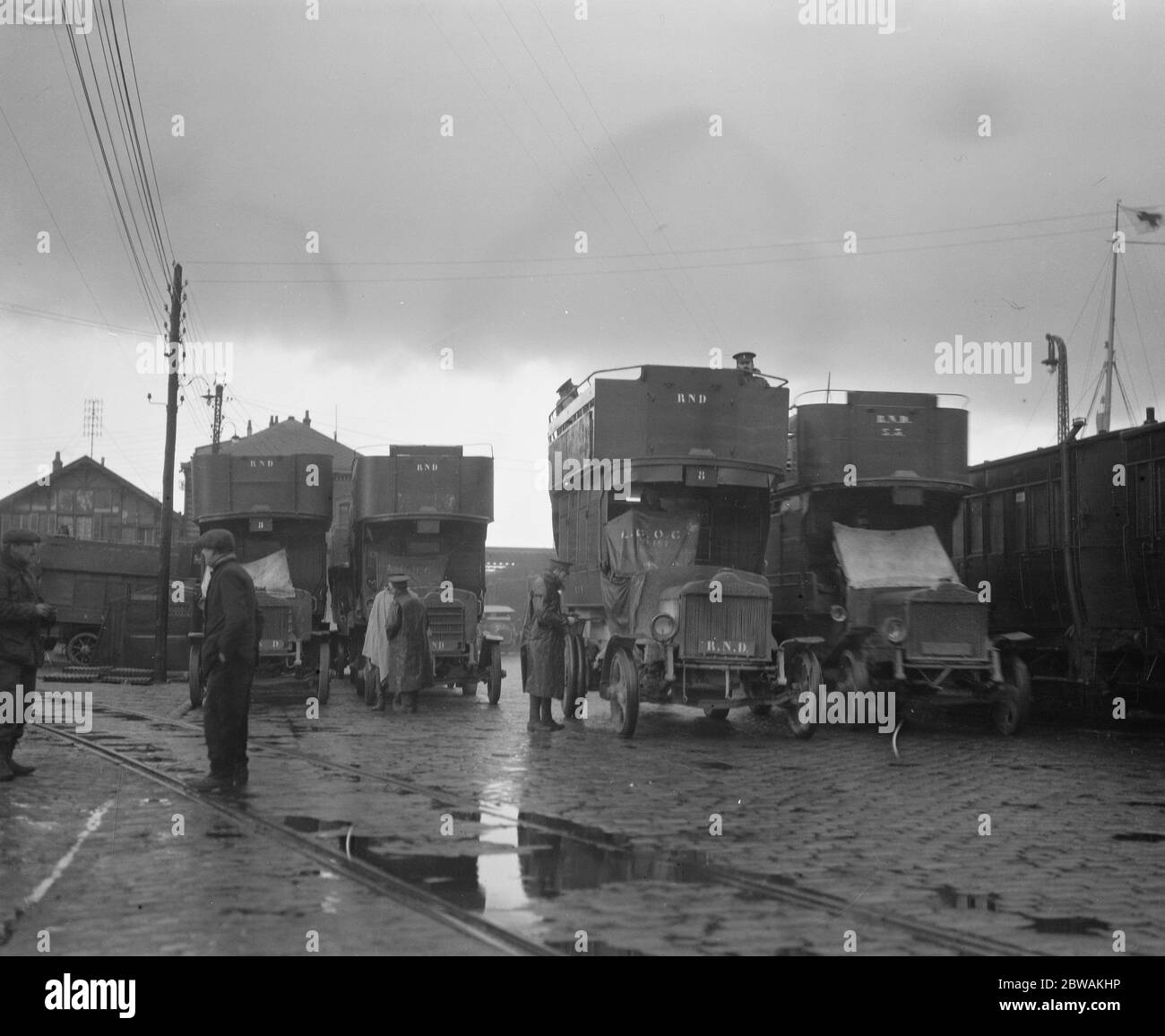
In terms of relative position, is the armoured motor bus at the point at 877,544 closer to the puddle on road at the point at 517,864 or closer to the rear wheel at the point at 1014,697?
the rear wheel at the point at 1014,697

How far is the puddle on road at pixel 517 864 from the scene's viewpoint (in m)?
5.98

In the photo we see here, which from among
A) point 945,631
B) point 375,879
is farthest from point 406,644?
point 375,879

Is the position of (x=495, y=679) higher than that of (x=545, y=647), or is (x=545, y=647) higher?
(x=545, y=647)

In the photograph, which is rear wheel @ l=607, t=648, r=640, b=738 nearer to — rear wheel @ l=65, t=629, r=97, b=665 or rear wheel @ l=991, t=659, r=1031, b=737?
rear wheel @ l=991, t=659, r=1031, b=737

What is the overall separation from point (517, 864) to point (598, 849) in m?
0.66

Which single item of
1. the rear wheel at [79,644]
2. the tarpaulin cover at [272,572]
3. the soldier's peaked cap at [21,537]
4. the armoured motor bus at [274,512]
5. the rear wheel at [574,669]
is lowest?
the rear wheel at [79,644]

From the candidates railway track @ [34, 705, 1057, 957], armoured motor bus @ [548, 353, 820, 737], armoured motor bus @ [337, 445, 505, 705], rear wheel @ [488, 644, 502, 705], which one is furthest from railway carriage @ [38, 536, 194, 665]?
railway track @ [34, 705, 1057, 957]

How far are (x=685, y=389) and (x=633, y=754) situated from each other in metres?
5.15

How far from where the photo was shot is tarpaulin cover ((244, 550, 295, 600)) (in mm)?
21297

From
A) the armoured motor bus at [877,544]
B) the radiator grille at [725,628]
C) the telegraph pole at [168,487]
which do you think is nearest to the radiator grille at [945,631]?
the armoured motor bus at [877,544]

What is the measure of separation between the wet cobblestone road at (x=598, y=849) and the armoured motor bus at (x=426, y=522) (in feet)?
27.7

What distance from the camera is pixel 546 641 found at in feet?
50.8
